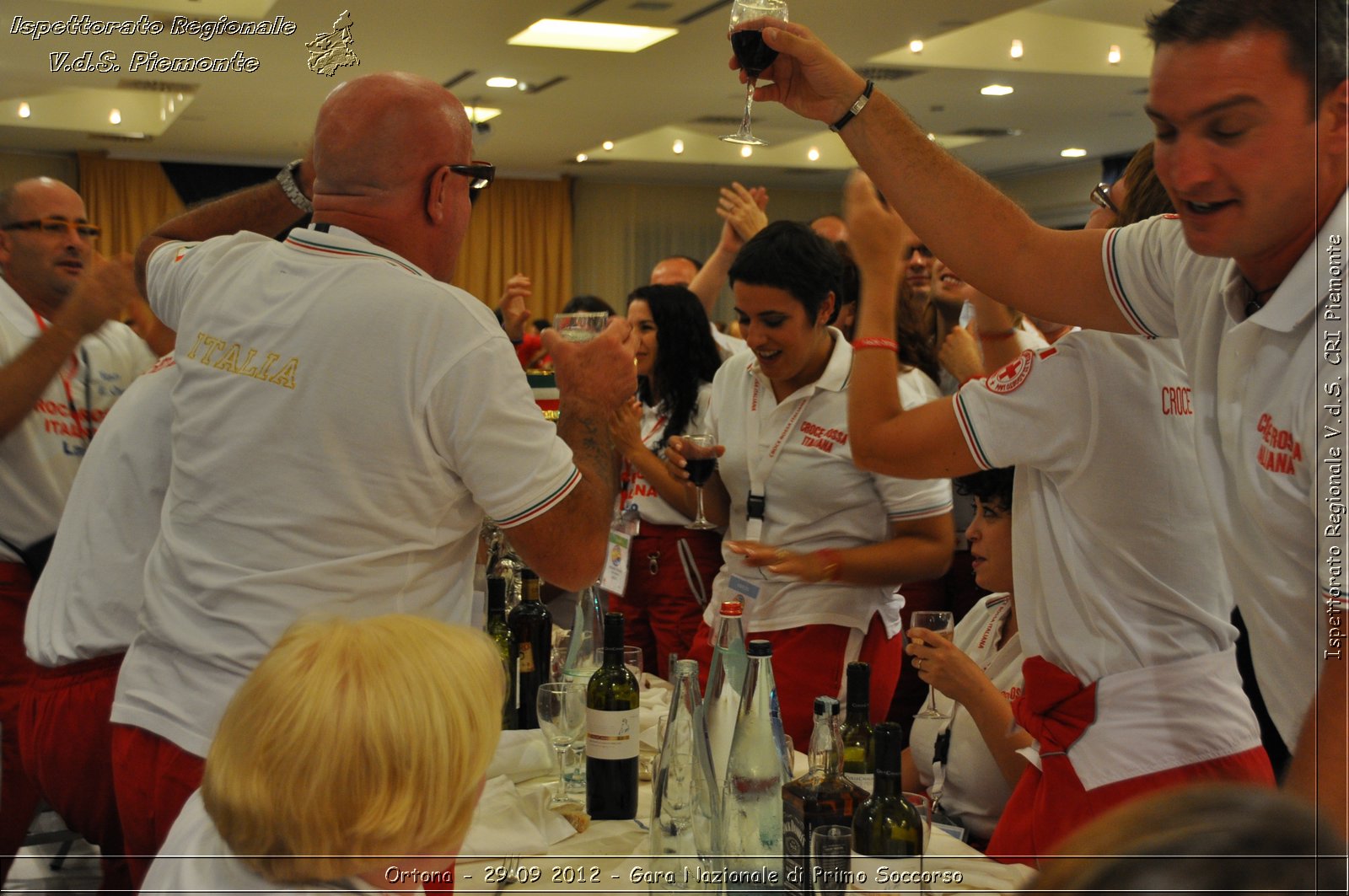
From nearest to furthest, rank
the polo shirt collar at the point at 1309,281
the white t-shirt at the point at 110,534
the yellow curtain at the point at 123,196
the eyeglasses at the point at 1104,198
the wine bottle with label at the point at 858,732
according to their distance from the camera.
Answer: the polo shirt collar at the point at 1309,281 < the wine bottle with label at the point at 858,732 < the white t-shirt at the point at 110,534 < the eyeglasses at the point at 1104,198 < the yellow curtain at the point at 123,196

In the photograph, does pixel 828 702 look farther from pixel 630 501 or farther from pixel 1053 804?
pixel 630 501

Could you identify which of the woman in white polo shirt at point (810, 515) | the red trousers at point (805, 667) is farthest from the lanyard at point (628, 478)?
the red trousers at point (805, 667)

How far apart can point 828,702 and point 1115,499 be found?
55 cm

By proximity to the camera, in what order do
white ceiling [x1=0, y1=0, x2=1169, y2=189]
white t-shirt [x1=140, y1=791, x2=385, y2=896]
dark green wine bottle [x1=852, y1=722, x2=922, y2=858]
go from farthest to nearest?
white ceiling [x1=0, y1=0, x2=1169, y2=189], dark green wine bottle [x1=852, y1=722, x2=922, y2=858], white t-shirt [x1=140, y1=791, x2=385, y2=896]

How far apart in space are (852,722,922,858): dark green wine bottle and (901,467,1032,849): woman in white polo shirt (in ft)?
2.45

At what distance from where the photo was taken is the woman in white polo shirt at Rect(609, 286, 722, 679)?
10.4ft

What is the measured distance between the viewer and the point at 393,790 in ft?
3.08

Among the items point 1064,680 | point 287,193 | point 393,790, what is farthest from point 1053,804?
point 287,193

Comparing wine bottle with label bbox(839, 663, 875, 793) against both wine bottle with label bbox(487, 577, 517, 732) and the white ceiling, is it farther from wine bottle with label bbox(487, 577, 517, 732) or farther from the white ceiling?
the white ceiling

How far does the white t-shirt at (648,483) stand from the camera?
11.1ft

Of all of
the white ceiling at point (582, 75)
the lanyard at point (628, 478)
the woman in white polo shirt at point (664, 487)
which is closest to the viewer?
the woman in white polo shirt at point (664, 487)

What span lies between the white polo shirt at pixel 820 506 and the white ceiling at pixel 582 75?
12.8 ft

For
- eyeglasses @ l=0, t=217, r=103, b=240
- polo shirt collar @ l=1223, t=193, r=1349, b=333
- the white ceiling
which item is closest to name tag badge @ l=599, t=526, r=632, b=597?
eyeglasses @ l=0, t=217, r=103, b=240

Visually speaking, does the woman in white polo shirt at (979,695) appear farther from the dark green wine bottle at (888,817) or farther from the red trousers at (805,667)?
the dark green wine bottle at (888,817)
